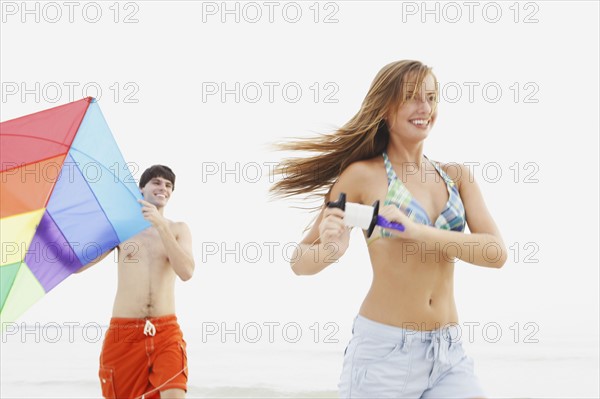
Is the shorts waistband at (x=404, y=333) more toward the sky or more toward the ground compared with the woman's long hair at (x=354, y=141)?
more toward the ground

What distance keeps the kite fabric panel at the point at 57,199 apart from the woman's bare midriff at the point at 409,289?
81.0 inches

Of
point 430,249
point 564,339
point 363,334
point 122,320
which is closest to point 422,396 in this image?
point 363,334

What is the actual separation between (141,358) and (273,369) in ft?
22.5

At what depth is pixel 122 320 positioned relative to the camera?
4.81 meters

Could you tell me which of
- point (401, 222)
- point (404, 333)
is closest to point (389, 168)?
point (401, 222)

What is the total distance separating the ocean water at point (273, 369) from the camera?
9.73 m

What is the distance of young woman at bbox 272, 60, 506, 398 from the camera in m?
2.61

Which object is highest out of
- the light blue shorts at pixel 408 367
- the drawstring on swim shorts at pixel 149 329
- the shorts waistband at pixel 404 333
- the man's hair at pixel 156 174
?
the man's hair at pixel 156 174

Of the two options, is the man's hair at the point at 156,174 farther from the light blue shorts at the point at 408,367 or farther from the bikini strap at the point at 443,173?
the light blue shorts at the point at 408,367

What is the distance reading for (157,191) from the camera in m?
4.97

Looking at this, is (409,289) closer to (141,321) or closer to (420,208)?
(420,208)

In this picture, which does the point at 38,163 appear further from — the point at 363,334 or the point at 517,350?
the point at 517,350

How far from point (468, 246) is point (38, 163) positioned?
250 centimetres

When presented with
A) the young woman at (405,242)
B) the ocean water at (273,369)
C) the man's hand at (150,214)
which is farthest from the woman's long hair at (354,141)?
the ocean water at (273,369)
